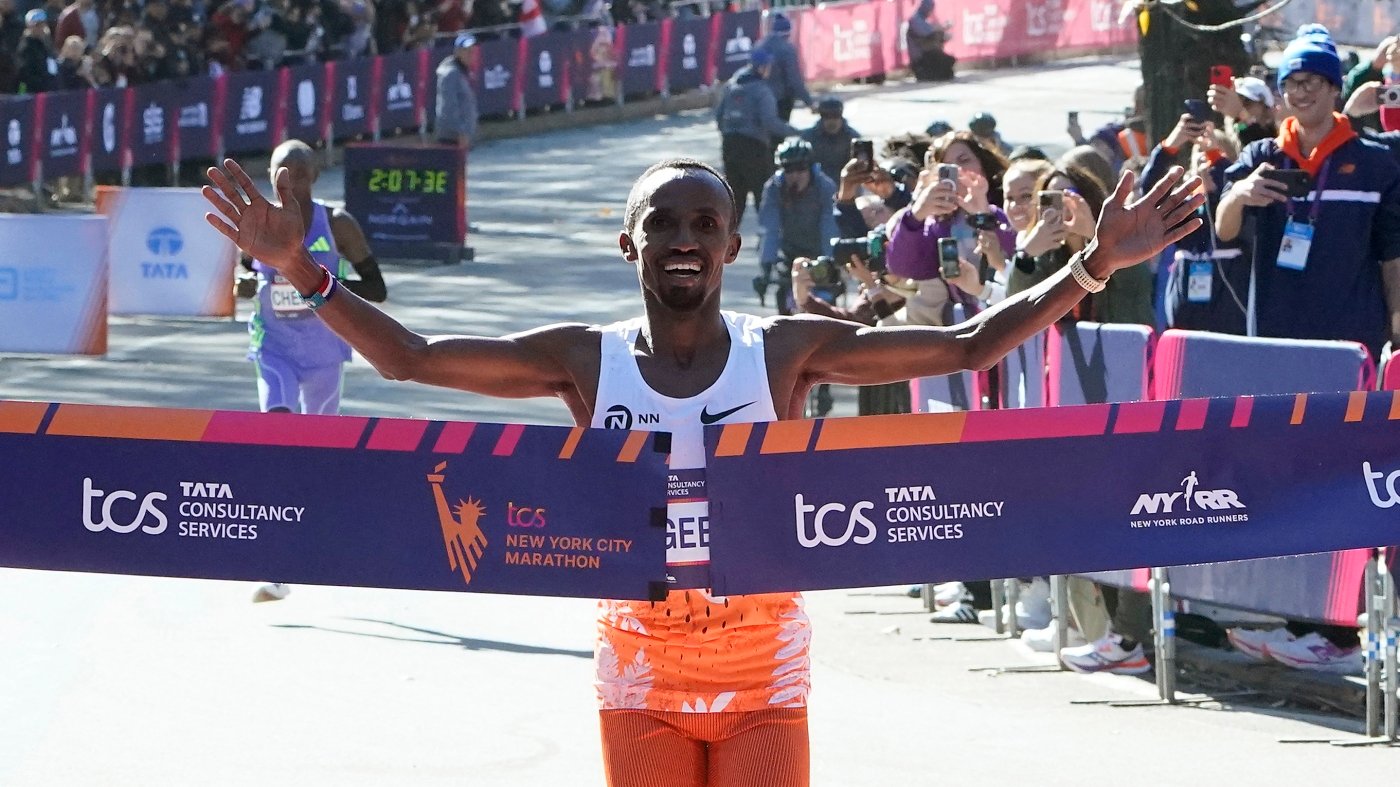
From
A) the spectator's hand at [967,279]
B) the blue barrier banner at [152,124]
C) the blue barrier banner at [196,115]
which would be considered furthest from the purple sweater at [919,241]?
the blue barrier banner at [196,115]

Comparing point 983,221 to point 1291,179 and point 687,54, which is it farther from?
point 687,54

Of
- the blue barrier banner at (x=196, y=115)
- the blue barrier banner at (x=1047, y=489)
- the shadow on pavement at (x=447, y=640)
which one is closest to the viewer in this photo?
the blue barrier banner at (x=1047, y=489)

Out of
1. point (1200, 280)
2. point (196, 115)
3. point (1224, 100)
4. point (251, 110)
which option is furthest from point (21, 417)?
point (251, 110)

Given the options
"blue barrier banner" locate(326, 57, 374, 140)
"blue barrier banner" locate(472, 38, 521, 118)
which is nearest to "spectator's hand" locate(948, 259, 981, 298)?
"blue barrier banner" locate(326, 57, 374, 140)

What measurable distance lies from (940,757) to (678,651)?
10.2 ft

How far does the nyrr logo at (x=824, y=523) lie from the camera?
16.3 feet

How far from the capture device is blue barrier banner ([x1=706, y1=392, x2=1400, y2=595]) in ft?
16.0

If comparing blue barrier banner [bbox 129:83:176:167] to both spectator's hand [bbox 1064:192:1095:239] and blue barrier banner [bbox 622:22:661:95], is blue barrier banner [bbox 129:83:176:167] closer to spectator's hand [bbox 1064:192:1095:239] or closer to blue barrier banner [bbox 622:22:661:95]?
blue barrier banner [bbox 622:22:661:95]

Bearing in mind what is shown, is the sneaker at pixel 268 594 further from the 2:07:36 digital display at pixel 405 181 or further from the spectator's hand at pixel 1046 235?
the 2:07:36 digital display at pixel 405 181

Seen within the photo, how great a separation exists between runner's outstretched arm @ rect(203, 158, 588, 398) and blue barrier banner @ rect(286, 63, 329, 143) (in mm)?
23907

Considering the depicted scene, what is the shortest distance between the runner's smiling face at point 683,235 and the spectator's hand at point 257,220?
709 mm

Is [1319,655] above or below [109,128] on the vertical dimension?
above

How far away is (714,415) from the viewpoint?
4.73 meters

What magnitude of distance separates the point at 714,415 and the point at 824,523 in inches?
17.1
